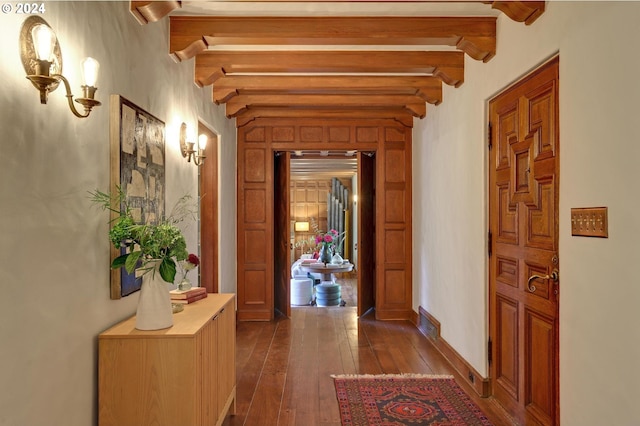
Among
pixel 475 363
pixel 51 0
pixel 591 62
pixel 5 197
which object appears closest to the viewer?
pixel 5 197

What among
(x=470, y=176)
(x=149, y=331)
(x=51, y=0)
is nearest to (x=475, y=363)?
(x=470, y=176)

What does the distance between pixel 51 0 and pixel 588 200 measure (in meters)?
2.54

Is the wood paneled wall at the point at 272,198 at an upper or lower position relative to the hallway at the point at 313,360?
upper

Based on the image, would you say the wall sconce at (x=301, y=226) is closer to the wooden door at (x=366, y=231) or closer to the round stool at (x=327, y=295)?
the round stool at (x=327, y=295)

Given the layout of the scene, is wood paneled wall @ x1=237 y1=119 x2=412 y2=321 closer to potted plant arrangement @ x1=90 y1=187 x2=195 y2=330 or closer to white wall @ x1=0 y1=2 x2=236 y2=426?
white wall @ x1=0 y1=2 x2=236 y2=426

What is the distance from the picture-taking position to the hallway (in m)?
3.13

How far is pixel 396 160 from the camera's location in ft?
19.9

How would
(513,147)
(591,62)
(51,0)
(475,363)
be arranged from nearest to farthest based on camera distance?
(51,0) → (591,62) → (513,147) → (475,363)

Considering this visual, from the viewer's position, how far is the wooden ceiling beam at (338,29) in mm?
3203

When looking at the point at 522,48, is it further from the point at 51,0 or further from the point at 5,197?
the point at 5,197

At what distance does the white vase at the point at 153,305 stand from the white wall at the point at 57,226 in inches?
8.3

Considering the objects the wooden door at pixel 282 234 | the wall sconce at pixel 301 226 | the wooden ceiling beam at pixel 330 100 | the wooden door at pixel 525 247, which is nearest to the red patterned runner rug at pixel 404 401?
the wooden door at pixel 525 247

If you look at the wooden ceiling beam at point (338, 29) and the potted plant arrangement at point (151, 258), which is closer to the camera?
the potted plant arrangement at point (151, 258)

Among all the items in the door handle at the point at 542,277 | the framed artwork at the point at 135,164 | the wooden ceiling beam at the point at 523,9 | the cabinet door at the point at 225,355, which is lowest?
the cabinet door at the point at 225,355
